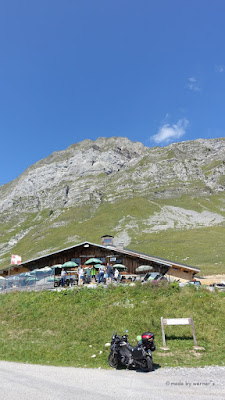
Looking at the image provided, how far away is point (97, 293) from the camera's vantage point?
2178 centimetres

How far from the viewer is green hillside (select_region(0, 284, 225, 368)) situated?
13594 millimetres

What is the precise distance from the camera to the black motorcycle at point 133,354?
436 inches

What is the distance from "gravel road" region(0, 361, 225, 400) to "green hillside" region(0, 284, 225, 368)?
49.4 inches

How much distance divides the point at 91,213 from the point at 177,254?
289ft

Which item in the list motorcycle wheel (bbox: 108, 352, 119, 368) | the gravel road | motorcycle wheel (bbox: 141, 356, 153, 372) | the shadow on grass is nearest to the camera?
the gravel road

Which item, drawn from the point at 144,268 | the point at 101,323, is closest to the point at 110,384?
the point at 101,323

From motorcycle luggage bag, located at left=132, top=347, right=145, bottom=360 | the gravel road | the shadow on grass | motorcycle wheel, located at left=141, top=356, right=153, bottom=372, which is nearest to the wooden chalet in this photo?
the shadow on grass

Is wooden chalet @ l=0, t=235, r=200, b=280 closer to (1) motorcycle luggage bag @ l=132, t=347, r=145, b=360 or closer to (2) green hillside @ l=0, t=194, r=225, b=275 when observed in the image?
(1) motorcycle luggage bag @ l=132, t=347, r=145, b=360

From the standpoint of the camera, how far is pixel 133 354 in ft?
37.2

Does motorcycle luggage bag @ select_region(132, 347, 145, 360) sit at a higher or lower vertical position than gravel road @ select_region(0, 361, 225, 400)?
higher

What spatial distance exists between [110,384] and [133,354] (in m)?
2.05

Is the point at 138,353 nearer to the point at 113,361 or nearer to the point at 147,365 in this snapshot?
the point at 147,365

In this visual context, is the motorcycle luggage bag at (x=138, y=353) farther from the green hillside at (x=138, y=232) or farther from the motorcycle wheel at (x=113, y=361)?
the green hillside at (x=138, y=232)

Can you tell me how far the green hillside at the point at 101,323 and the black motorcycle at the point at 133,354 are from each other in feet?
2.78
